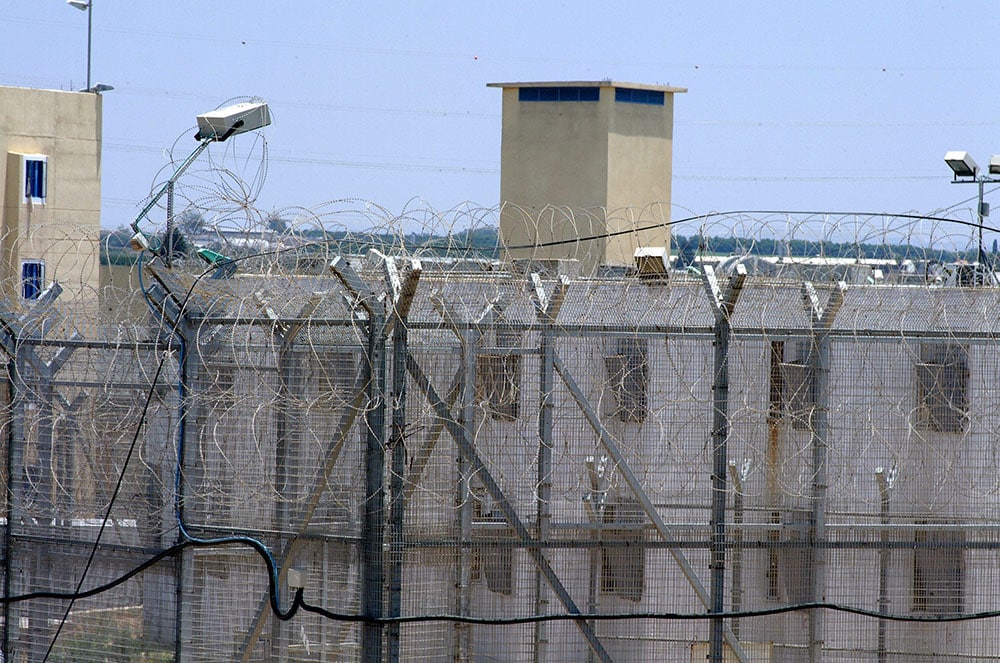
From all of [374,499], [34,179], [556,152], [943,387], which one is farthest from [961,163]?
[556,152]

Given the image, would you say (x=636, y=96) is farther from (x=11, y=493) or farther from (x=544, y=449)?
(x=11, y=493)

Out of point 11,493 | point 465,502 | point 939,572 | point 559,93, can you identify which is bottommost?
point 939,572

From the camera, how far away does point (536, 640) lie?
6.96 meters

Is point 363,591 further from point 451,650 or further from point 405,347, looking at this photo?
point 405,347

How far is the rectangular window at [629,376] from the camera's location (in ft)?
22.6

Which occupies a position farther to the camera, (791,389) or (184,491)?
(791,389)

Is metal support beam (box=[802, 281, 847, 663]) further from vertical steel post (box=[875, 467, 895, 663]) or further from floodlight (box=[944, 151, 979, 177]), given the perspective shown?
floodlight (box=[944, 151, 979, 177])

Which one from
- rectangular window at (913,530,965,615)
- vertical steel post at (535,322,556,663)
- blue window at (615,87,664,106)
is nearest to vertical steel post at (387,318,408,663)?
vertical steel post at (535,322,556,663)

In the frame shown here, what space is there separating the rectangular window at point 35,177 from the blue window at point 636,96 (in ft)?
68.1

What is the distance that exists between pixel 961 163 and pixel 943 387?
731 centimetres

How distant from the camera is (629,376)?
22.9 ft

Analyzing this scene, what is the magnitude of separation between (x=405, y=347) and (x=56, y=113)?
27601 millimetres

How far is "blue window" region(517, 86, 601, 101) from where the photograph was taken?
146 feet

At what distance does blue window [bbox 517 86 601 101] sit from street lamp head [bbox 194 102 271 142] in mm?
34721
